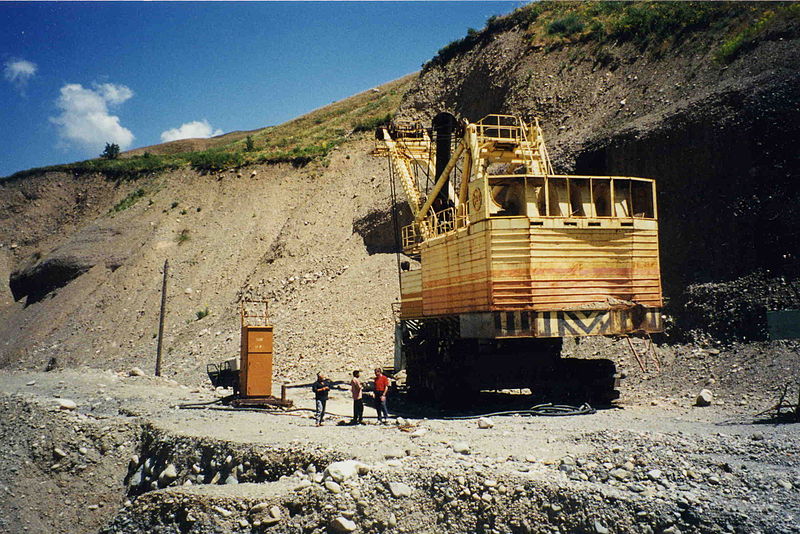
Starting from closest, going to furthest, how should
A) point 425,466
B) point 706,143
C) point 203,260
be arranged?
point 425,466
point 706,143
point 203,260

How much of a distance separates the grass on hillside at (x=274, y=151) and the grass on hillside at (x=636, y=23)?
944 centimetres

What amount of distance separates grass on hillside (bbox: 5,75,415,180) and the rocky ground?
31.6 meters

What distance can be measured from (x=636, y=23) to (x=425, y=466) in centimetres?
2635

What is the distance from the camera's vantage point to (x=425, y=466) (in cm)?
823

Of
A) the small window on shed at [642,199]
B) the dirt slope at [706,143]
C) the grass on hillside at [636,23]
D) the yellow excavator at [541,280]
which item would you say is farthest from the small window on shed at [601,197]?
the grass on hillside at [636,23]

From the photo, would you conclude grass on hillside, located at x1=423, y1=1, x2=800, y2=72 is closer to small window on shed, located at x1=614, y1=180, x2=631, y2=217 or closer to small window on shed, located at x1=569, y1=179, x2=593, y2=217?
small window on shed, located at x1=614, y1=180, x2=631, y2=217

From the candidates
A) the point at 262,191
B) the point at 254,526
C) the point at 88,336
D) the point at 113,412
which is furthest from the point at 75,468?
the point at 262,191

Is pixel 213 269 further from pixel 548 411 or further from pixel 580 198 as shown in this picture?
pixel 580 198

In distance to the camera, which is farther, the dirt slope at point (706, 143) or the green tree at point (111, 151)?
the green tree at point (111, 151)

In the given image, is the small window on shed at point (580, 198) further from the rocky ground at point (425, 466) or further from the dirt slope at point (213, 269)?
the dirt slope at point (213, 269)

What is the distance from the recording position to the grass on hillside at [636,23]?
22.1 metres

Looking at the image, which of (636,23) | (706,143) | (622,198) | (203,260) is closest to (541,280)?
(622,198)

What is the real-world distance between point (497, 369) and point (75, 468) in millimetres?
8846

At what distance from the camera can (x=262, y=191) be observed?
42938 mm
